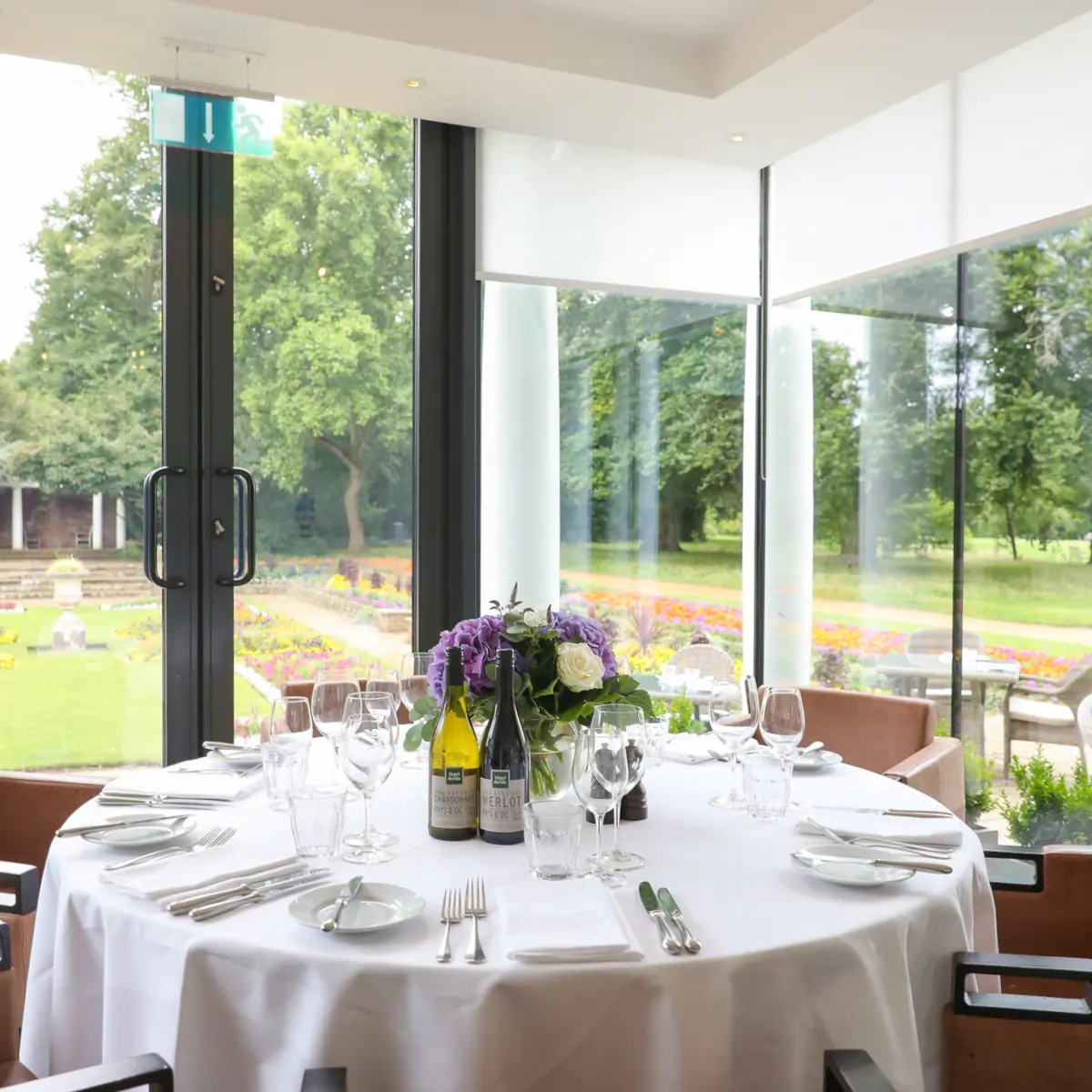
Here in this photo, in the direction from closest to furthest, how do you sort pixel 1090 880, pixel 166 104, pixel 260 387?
pixel 1090 880
pixel 166 104
pixel 260 387

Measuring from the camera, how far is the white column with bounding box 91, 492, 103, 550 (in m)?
3.79

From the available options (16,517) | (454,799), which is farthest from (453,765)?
(16,517)

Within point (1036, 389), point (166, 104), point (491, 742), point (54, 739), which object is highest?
point (166, 104)

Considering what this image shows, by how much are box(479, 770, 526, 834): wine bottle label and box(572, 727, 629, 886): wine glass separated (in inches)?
5.9

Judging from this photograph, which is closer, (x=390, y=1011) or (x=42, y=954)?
(x=390, y=1011)

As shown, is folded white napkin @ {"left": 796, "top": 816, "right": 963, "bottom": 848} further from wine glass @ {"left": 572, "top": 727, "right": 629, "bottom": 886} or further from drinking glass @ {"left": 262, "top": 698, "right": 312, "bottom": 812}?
drinking glass @ {"left": 262, "top": 698, "right": 312, "bottom": 812}

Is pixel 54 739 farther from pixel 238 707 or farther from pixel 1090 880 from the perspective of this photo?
pixel 1090 880

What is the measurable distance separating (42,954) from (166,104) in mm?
2823

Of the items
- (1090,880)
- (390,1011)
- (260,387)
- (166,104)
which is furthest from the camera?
(260,387)

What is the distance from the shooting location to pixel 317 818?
1.67 metres

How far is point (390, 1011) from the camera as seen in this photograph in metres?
1.37

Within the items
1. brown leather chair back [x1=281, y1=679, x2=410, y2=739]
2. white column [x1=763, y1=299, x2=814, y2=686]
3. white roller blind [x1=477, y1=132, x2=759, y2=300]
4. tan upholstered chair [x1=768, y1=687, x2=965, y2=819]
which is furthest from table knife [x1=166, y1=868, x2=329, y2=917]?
white column [x1=763, y1=299, x2=814, y2=686]

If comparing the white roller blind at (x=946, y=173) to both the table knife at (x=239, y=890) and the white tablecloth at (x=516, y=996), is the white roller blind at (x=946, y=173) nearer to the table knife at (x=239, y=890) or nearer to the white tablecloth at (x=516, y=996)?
the white tablecloth at (x=516, y=996)

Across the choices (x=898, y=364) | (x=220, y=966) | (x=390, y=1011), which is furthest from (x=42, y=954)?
(x=898, y=364)
